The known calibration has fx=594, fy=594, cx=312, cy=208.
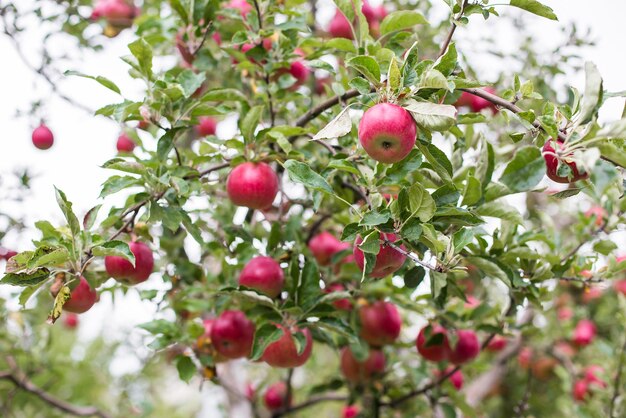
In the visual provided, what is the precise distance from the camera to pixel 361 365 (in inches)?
89.3

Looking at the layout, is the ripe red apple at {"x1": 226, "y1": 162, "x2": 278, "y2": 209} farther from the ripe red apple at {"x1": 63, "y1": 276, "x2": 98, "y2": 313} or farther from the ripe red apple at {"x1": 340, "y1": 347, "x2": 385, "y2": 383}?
the ripe red apple at {"x1": 340, "y1": 347, "x2": 385, "y2": 383}

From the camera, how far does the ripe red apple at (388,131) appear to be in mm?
1158

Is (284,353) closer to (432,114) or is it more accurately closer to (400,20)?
(432,114)

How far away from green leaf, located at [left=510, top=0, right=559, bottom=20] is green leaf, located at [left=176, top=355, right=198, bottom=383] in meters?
1.33

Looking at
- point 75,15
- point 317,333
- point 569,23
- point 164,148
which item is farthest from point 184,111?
point 569,23

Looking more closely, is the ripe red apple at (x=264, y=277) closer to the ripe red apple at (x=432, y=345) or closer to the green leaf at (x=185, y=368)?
the green leaf at (x=185, y=368)

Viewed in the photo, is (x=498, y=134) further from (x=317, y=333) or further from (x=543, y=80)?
(x=317, y=333)

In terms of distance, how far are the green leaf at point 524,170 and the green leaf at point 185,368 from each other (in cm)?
114

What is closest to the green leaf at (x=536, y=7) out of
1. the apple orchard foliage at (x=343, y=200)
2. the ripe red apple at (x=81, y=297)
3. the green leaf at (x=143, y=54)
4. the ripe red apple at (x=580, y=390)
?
the apple orchard foliage at (x=343, y=200)

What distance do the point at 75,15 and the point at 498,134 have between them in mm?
1939

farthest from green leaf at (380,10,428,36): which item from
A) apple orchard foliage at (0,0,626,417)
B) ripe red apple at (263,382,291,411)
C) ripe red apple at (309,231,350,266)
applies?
ripe red apple at (263,382,291,411)

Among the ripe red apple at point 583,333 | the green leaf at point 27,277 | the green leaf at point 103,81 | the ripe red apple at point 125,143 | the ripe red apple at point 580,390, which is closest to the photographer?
the green leaf at point 27,277

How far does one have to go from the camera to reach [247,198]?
162 cm

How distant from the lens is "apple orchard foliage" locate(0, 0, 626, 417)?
123cm
